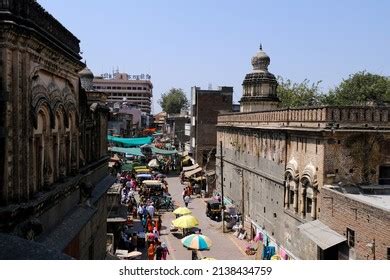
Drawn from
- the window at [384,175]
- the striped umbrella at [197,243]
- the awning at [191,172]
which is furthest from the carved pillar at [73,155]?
the awning at [191,172]

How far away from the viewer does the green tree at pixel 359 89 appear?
45.0 m

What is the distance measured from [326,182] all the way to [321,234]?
1.76 metres

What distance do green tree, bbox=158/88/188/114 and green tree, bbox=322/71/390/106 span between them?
56.1 meters

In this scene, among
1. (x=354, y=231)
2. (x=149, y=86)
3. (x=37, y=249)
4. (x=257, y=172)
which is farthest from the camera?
(x=149, y=86)

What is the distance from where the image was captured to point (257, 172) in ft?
79.8

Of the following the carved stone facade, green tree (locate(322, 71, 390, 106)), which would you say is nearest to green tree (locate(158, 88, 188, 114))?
green tree (locate(322, 71, 390, 106))

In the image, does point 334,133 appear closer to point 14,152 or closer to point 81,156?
point 81,156

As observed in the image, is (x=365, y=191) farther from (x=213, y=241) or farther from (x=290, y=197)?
(x=213, y=241)

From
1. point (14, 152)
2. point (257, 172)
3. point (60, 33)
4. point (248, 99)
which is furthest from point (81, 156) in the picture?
point (248, 99)

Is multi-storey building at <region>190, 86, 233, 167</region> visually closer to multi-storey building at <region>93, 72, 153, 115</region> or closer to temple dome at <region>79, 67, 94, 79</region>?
temple dome at <region>79, 67, 94, 79</region>

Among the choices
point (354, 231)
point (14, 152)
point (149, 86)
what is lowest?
point (354, 231)

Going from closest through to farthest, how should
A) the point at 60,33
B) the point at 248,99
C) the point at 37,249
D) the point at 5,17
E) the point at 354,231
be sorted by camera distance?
the point at 37,249 < the point at 5,17 < the point at 60,33 < the point at 354,231 < the point at 248,99

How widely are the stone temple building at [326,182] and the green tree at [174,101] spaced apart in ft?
263
